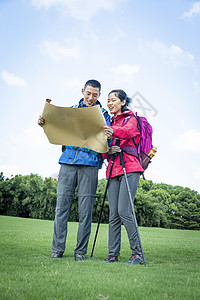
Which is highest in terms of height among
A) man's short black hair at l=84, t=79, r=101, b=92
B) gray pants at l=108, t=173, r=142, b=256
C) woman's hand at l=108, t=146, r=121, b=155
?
man's short black hair at l=84, t=79, r=101, b=92

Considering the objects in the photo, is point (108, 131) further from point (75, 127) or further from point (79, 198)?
point (79, 198)

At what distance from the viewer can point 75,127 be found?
12.2 feet

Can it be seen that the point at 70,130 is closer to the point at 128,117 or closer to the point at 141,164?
the point at 128,117

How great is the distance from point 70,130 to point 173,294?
2348 millimetres

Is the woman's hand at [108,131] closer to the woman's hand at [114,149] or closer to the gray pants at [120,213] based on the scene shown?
the woman's hand at [114,149]

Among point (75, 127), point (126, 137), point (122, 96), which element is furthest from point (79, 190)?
point (122, 96)

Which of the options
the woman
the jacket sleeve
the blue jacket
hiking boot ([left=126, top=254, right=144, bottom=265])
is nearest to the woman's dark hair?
the woman

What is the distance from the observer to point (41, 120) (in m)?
3.80

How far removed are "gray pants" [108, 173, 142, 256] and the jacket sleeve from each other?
51cm

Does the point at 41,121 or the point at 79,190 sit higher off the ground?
the point at 41,121

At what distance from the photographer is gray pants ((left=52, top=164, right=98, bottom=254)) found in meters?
3.72

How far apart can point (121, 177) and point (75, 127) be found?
90cm

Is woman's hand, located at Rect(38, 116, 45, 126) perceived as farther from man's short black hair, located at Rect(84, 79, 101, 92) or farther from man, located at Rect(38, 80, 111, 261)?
man's short black hair, located at Rect(84, 79, 101, 92)

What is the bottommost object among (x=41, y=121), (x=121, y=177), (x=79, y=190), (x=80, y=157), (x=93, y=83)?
(x=79, y=190)
